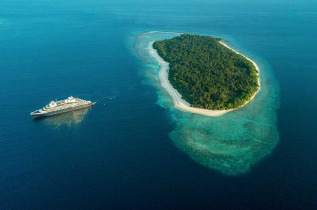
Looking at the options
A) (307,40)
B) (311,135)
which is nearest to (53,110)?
(311,135)

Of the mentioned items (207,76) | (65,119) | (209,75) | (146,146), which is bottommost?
(146,146)

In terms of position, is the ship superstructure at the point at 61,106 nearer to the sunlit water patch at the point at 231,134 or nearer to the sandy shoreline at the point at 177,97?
the sunlit water patch at the point at 231,134

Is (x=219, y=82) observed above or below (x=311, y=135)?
above

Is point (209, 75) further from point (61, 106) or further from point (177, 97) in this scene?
point (61, 106)

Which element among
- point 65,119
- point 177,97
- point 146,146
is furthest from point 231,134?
point 65,119

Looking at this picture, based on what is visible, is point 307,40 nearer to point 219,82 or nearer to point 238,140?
point 219,82

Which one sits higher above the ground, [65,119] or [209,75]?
[209,75]

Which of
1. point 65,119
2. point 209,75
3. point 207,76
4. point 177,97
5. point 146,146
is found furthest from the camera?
point 209,75
